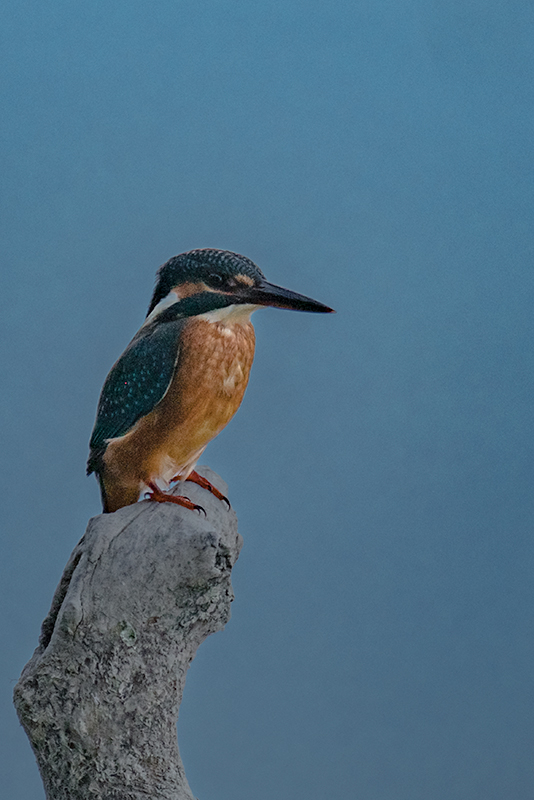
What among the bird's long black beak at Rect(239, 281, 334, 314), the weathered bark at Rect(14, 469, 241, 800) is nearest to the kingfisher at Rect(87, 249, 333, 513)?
the bird's long black beak at Rect(239, 281, 334, 314)

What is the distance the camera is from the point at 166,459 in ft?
7.04

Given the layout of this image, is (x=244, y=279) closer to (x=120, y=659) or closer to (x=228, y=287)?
(x=228, y=287)

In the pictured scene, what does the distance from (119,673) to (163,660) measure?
11 cm

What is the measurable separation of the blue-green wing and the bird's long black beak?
0.57ft

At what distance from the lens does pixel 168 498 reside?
2.10m

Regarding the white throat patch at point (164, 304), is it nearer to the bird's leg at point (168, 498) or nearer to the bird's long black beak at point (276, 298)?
the bird's long black beak at point (276, 298)

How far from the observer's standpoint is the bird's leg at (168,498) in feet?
6.86

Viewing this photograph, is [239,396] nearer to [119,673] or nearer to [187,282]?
[187,282]

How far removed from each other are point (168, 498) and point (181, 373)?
0.29m

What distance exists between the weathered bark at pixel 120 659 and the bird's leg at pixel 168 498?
34 millimetres

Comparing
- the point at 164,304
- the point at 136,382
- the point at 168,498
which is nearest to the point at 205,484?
the point at 168,498

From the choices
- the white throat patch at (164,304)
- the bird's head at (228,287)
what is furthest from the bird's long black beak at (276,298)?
the white throat patch at (164,304)

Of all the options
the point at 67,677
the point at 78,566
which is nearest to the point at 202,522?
the point at 78,566

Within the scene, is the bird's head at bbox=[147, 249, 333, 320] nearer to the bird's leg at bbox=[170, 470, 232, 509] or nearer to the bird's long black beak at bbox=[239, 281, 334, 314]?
the bird's long black beak at bbox=[239, 281, 334, 314]
